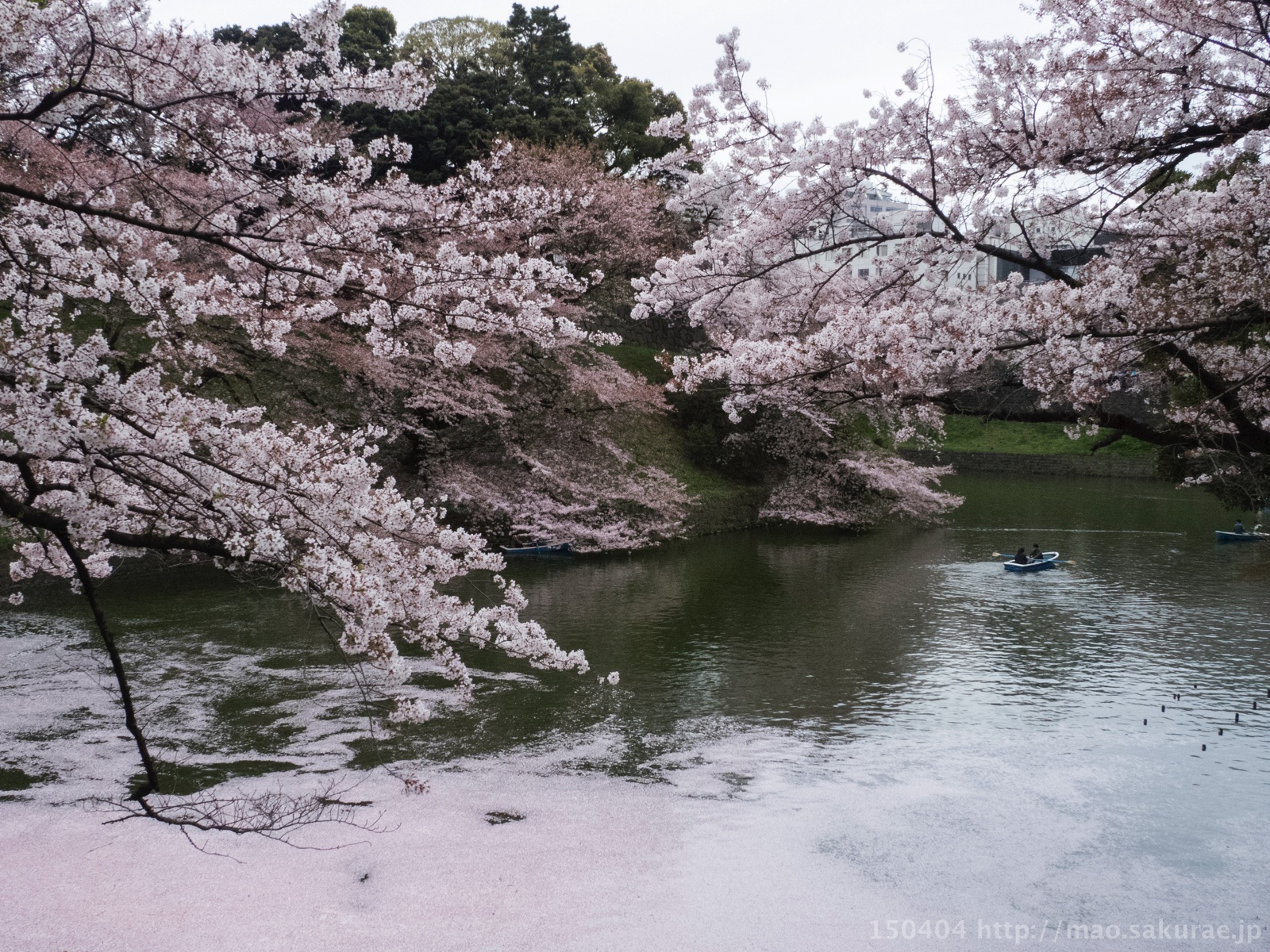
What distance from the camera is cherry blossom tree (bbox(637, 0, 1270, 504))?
547 cm

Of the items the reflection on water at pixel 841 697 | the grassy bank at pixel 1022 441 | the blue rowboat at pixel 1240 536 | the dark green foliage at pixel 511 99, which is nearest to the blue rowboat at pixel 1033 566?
the reflection on water at pixel 841 697

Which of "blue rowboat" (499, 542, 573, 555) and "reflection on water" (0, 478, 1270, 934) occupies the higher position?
"blue rowboat" (499, 542, 573, 555)

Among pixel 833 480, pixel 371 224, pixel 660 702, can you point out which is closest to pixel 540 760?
pixel 660 702

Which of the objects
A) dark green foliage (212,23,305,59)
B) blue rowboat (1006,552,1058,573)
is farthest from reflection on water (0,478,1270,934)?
dark green foliage (212,23,305,59)

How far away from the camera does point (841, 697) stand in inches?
Answer: 381

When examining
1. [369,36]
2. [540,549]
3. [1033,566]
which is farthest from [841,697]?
[369,36]

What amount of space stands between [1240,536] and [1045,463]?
16.1 m

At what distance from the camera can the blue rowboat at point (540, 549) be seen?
17172mm

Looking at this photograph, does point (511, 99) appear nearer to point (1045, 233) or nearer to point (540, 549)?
point (540, 549)

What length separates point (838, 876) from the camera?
586cm

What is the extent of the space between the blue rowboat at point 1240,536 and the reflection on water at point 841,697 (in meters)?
3.18

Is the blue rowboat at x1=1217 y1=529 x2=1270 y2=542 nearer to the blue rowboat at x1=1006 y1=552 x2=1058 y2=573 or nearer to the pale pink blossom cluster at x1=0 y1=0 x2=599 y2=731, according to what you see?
the blue rowboat at x1=1006 y1=552 x2=1058 y2=573

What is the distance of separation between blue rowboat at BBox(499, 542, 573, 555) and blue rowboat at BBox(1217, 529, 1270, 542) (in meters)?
13.3

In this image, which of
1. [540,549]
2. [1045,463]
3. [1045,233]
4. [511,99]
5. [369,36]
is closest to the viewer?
[1045,233]
